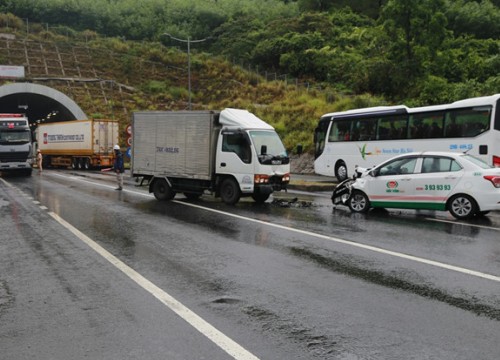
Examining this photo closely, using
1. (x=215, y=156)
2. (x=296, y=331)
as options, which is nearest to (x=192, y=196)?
(x=215, y=156)

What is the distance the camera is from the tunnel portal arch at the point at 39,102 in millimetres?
45987

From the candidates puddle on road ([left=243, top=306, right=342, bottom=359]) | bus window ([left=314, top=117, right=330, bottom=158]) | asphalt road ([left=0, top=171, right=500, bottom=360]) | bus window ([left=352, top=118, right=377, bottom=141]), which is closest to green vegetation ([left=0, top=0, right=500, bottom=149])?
bus window ([left=314, top=117, right=330, bottom=158])

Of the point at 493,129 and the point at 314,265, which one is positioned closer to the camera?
the point at 314,265

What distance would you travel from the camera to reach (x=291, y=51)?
224 ft

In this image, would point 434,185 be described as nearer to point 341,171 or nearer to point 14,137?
point 341,171

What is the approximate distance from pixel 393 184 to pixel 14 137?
26.9m

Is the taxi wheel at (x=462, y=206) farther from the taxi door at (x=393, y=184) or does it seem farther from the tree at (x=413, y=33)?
the tree at (x=413, y=33)

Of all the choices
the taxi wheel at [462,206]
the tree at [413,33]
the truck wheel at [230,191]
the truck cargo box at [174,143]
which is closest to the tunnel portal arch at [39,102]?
the tree at [413,33]

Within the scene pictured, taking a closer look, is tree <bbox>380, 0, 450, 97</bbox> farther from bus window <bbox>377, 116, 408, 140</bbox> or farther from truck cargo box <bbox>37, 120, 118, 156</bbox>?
truck cargo box <bbox>37, 120, 118, 156</bbox>

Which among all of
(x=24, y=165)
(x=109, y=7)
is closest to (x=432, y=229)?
(x=24, y=165)

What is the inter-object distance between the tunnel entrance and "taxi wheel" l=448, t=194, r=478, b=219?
40969mm

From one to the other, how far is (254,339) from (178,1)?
115m

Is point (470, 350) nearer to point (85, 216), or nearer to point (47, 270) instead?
point (47, 270)

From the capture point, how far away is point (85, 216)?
13.4 meters
